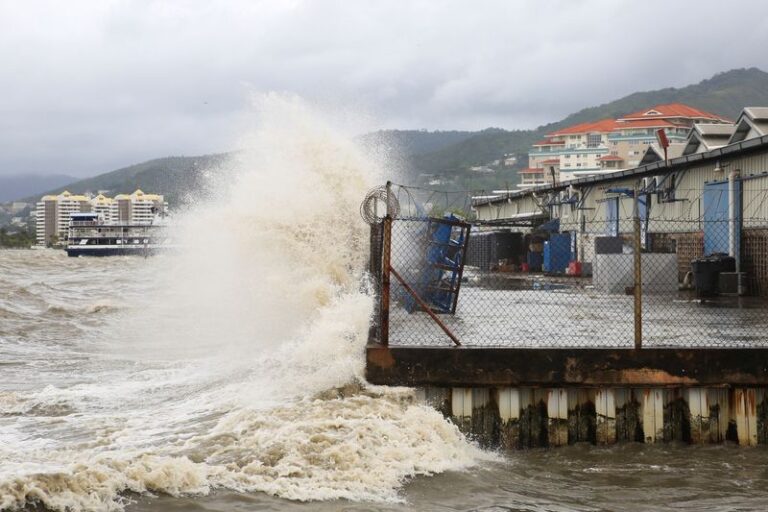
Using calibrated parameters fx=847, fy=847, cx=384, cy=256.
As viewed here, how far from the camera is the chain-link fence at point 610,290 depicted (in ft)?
40.0

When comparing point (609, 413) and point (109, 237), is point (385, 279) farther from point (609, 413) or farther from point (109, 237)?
point (109, 237)

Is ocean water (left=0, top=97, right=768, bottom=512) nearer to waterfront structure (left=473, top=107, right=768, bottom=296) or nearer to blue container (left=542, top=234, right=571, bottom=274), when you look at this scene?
waterfront structure (left=473, top=107, right=768, bottom=296)

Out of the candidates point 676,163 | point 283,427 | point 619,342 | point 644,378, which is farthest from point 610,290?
point 283,427

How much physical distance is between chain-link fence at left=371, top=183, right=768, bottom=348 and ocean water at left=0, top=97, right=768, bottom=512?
1172 millimetres

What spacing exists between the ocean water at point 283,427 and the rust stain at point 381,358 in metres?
0.23

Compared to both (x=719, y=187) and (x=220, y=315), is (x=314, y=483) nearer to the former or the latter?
(x=220, y=315)

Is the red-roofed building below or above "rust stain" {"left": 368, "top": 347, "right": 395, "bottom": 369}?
above

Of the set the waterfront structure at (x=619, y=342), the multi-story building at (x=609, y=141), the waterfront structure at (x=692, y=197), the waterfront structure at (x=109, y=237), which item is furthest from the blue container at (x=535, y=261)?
the waterfront structure at (x=109, y=237)

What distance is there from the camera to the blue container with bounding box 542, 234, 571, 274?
1452 inches

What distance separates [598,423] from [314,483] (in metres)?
3.78

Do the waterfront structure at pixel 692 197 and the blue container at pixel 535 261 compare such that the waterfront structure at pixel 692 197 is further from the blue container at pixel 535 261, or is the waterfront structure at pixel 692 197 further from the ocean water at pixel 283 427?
the ocean water at pixel 283 427

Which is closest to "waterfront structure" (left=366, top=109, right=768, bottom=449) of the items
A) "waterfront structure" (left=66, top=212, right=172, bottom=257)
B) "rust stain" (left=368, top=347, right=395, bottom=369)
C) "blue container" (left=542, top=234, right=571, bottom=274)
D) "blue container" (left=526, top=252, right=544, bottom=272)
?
"rust stain" (left=368, top=347, right=395, bottom=369)

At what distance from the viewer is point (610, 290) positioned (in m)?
23.8

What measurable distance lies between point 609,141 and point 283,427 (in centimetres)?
15103
